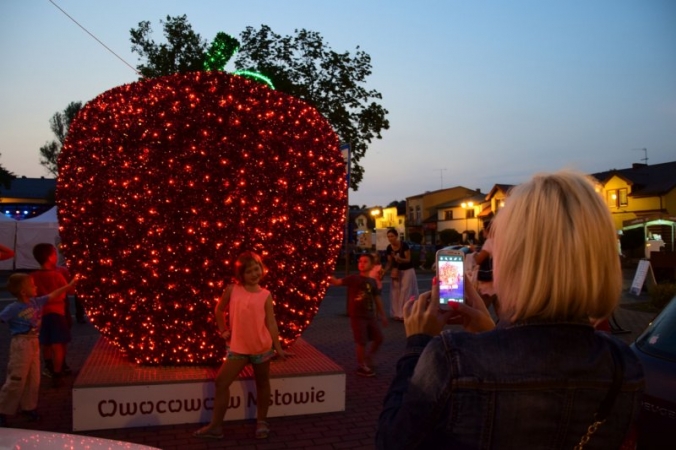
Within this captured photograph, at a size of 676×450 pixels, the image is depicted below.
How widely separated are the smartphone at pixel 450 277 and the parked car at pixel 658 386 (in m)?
1.22

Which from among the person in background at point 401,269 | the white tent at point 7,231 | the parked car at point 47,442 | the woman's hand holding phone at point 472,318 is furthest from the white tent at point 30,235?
the woman's hand holding phone at point 472,318

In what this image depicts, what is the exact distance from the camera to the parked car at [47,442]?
8.71 feet

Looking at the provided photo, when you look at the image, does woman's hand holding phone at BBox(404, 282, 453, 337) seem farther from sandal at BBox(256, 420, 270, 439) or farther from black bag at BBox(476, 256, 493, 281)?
black bag at BBox(476, 256, 493, 281)

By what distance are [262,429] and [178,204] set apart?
2331 mm

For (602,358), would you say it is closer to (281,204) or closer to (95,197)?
(281,204)

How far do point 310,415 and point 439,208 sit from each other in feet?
218

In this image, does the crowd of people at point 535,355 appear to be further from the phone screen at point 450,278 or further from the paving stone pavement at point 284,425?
the paving stone pavement at point 284,425

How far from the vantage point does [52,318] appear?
22.2ft

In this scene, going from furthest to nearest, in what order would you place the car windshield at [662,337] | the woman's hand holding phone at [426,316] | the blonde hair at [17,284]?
the blonde hair at [17,284]
the car windshield at [662,337]
the woman's hand holding phone at [426,316]

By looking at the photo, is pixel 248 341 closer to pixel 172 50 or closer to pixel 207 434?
pixel 207 434

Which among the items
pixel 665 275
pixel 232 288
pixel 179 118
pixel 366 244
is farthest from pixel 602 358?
pixel 665 275

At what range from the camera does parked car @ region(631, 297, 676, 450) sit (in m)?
2.71

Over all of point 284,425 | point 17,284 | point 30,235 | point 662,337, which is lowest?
point 284,425

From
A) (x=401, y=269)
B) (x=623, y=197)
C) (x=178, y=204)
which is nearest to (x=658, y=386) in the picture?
(x=178, y=204)
